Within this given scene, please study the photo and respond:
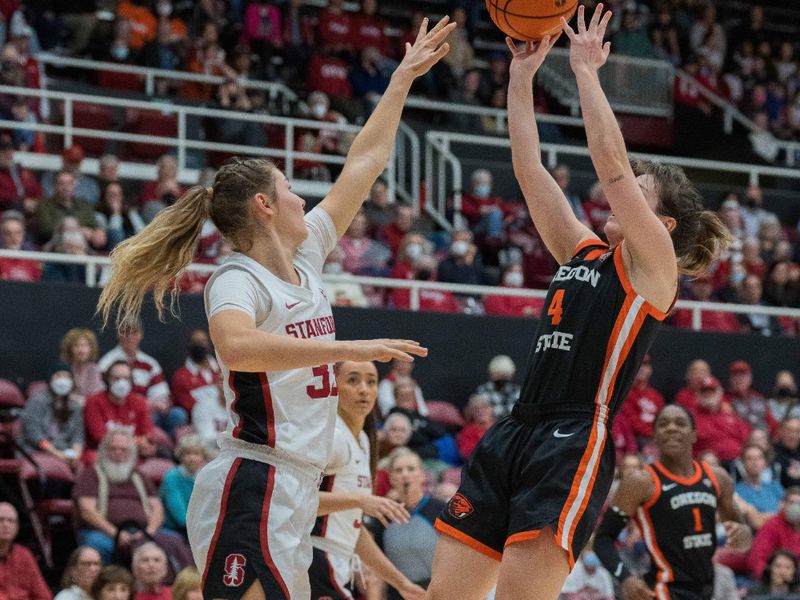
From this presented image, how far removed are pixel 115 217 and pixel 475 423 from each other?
3545 mm

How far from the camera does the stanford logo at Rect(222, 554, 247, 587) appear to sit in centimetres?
414

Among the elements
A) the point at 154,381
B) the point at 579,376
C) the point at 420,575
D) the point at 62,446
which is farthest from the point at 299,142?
the point at 579,376

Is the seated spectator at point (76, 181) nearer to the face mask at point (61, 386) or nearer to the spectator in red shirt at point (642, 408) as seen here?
the face mask at point (61, 386)

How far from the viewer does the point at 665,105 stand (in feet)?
64.4

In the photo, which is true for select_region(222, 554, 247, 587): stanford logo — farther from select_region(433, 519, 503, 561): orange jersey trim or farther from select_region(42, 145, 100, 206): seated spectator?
select_region(42, 145, 100, 206): seated spectator

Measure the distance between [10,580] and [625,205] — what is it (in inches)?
217

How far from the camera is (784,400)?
13.2m

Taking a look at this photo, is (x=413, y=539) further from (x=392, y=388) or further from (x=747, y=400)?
(x=747, y=400)

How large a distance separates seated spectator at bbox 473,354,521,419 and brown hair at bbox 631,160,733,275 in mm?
7278

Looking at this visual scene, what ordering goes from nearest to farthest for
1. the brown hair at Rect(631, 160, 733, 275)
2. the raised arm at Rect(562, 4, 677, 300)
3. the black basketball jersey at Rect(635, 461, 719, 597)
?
the raised arm at Rect(562, 4, 677, 300) → the brown hair at Rect(631, 160, 733, 275) → the black basketball jersey at Rect(635, 461, 719, 597)

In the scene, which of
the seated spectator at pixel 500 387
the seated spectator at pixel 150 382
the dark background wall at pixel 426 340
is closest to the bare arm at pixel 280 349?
the seated spectator at pixel 150 382

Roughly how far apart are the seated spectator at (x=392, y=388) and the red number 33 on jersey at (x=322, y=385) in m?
6.80

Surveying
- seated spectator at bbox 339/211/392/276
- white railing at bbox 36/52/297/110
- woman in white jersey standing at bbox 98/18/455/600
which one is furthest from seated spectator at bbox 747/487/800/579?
white railing at bbox 36/52/297/110

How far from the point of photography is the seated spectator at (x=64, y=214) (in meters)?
11.7
